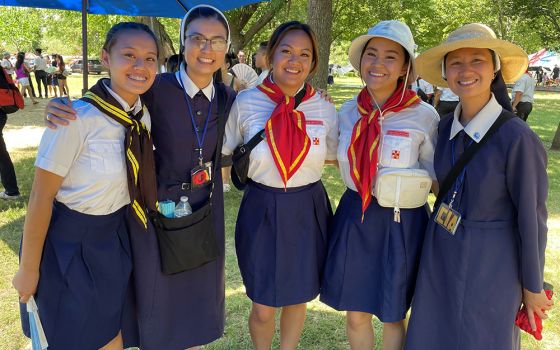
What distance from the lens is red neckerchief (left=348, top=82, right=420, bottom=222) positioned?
2.27m

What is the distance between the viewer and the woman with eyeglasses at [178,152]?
218cm

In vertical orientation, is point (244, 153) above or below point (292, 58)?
below

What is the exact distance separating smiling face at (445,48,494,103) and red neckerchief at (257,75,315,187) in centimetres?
81

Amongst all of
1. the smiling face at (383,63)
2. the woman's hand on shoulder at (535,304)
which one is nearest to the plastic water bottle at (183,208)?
the smiling face at (383,63)

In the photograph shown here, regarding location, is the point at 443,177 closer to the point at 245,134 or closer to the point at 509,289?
the point at 509,289

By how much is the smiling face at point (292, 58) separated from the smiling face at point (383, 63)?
0.34 metres

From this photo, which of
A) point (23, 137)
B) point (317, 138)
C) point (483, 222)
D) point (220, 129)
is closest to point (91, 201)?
point (220, 129)

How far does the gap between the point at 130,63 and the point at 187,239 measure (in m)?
0.89

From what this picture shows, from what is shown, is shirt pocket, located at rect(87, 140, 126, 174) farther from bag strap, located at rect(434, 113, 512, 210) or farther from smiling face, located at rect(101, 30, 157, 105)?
bag strap, located at rect(434, 113, 512, 210)

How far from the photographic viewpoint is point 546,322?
3.38 metres

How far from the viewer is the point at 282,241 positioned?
2.43 m

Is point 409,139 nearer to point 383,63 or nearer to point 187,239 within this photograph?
point 383,63

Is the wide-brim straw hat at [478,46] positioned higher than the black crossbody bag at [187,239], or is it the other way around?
the wide-brim straw hat at [478,46]

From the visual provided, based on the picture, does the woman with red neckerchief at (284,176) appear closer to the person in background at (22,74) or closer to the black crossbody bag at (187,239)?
the black crossbody bag at (187,239)
